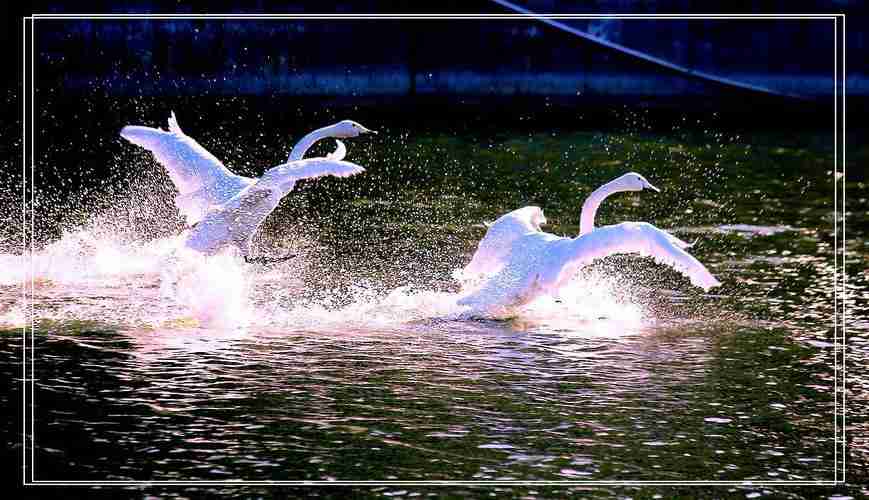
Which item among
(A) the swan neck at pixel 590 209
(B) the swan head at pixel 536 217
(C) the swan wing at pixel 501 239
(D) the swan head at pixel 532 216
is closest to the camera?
(A) the swan neck at pixel 590 209

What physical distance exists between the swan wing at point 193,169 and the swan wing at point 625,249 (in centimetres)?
354

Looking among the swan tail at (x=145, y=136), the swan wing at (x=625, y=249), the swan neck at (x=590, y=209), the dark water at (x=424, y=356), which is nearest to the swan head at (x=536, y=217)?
the swan neck at (x=590, y=209)

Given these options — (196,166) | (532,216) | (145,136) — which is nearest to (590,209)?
(532,216)

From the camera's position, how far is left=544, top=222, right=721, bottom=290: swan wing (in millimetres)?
13328

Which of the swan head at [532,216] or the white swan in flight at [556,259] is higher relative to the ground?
the swan head at [532,216]

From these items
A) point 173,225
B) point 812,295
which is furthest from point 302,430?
point 173,225

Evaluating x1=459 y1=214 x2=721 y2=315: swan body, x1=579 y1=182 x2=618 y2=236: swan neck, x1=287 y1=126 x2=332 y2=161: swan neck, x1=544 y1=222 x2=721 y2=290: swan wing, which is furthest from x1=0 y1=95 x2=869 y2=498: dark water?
x1=287 y1=126 x2=332 y2=161: swan neck

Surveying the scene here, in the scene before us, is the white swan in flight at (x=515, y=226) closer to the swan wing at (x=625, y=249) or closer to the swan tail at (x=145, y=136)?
the swan wing at (x=625, y=249)

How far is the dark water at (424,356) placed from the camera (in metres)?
10.9

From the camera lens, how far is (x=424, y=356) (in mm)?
13305

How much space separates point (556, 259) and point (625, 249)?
65 cm

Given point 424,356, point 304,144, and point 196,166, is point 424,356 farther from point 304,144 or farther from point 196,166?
point 196,166

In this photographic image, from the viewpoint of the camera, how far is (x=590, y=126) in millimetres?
30516

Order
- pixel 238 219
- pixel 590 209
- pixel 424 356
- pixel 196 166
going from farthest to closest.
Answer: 1. pixel 196 166
2. pixel 238 219
3. pixel 590 209
4. pixel 424 356
